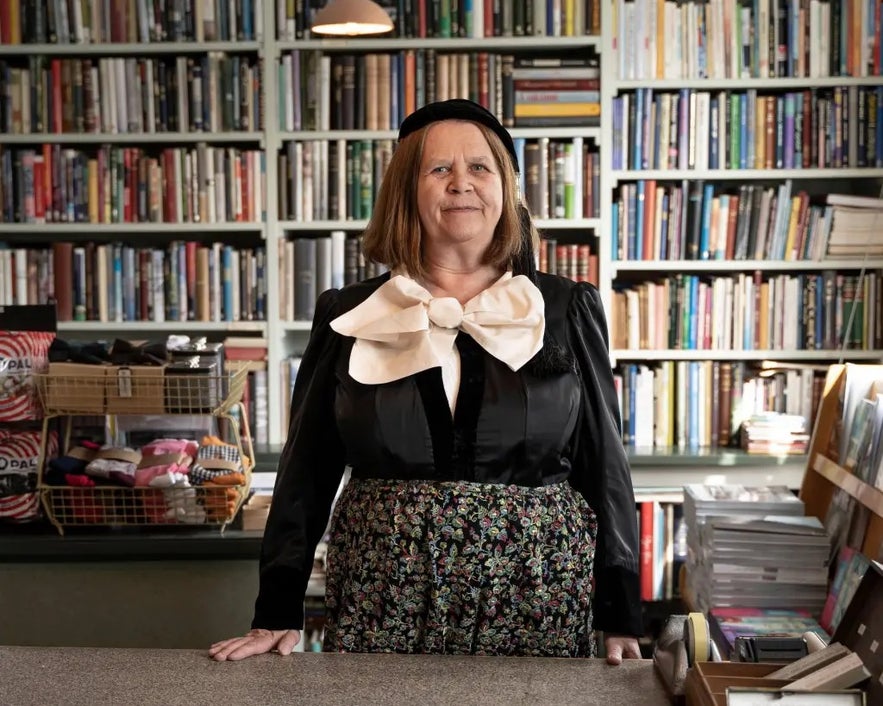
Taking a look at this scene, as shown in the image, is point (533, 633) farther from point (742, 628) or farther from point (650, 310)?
point (650, 310)

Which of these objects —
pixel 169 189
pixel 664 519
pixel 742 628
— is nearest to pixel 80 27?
pixel 169 189

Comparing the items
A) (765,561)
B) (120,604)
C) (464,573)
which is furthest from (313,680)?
(765,561)

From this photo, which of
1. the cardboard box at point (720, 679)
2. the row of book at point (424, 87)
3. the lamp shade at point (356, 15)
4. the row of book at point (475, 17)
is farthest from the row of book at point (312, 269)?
the cardboard box at point (720, 679)

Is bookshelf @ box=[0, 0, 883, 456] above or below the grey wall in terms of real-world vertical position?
above

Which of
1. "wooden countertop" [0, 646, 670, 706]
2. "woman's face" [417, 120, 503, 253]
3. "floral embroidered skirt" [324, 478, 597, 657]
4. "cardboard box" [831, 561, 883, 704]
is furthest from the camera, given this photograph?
"woman's face" [417, 120, 503, 253]

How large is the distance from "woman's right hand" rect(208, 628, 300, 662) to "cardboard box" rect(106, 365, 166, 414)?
905 millimetres

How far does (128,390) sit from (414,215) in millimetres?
929

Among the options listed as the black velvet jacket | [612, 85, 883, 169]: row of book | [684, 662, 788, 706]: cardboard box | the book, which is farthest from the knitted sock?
[612, 85, 883, 169]: row of book

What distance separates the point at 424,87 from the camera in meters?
3.68

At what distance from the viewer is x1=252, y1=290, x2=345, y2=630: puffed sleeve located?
1.64 meters

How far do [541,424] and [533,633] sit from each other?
1.00 feet

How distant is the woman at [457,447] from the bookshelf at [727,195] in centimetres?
200

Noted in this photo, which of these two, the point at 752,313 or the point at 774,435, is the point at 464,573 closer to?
the point at 774,435

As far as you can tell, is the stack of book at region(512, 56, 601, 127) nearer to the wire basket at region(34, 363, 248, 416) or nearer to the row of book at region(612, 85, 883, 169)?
the row of book at region(612, 85, 883, 169)
